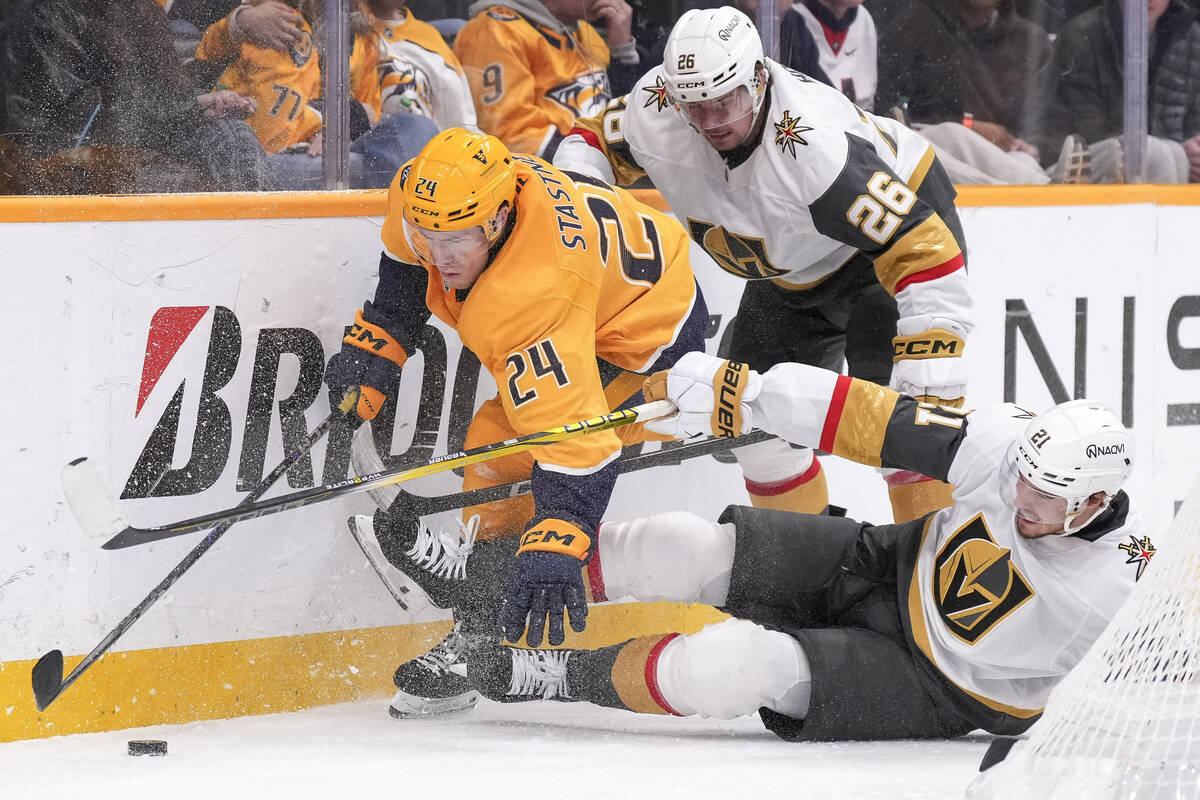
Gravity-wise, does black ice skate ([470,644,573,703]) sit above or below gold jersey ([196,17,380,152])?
below

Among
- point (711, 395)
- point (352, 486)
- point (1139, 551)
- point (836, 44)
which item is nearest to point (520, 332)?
point (711, 395)

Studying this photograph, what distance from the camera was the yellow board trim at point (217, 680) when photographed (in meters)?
2.79

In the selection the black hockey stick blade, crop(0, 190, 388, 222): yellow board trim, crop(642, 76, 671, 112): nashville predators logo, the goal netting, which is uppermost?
crop(642, 76, 671, 112): nashville predators logo

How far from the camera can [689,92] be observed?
280 cm

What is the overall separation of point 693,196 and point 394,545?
3.18ft

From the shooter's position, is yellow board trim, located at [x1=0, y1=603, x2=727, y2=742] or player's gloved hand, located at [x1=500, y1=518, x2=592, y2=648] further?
yellow board trim, located at [x1=0, y1=603, x2=727, y2=742]

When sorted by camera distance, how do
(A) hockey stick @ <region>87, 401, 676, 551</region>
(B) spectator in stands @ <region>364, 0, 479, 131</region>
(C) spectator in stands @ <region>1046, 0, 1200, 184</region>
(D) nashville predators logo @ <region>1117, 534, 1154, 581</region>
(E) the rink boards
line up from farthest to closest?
(C) spectator in stands @ <region>1046, 0, 1200, 184</region> < (B) spectator in stands @ <region>364, 0, 479, 131</region> < (E) the rink boards < (A) hockey stick @ <region>87, 401, 676, 551</region> < (D) nashville predators logo @ <region>1117, 534, 1154, 581</region>

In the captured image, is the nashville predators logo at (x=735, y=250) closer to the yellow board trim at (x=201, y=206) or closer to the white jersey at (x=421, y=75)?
the yellow board trim at (x=201, y=206)

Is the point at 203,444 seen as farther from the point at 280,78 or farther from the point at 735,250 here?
the point at 735,250

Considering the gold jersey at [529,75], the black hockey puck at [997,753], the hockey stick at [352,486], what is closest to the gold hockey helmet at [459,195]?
the hockey stick at [352,486]

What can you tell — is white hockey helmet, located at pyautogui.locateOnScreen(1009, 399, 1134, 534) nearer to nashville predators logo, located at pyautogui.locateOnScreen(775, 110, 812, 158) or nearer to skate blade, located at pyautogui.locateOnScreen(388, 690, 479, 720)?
nashville predators logo, located at pyautogui.locateOnScreen(775, 110, 812, 158)

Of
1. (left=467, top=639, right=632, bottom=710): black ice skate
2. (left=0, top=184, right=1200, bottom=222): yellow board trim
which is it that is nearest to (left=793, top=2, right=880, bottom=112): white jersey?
(left=0, top=184, right=1200, bottom=222): yellow board trim

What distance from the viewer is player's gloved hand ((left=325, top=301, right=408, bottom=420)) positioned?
294cm

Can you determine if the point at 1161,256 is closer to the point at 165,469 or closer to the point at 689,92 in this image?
the point at 689,92
